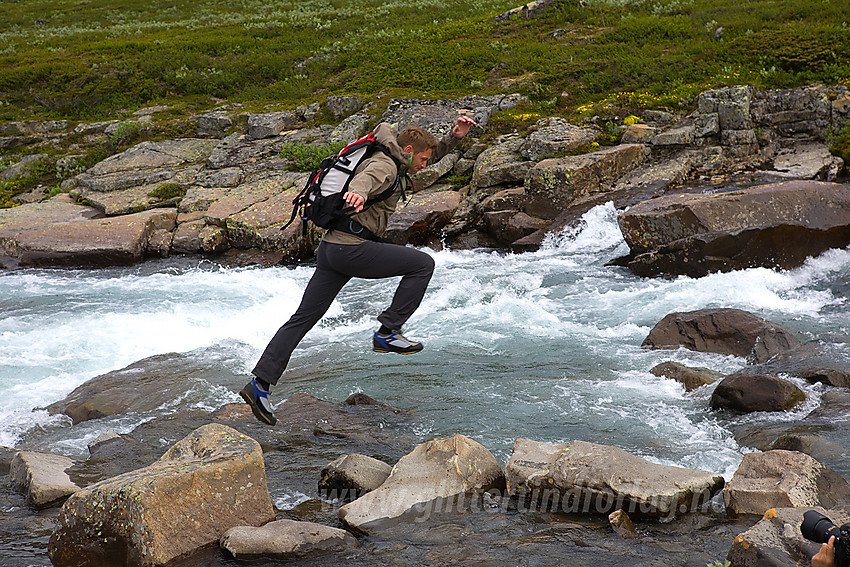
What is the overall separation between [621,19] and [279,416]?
96.3 ft

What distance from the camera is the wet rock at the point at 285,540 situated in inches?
213

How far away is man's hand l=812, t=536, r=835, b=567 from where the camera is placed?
3828 mm

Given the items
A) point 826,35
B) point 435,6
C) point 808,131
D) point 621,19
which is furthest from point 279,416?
point 435,6

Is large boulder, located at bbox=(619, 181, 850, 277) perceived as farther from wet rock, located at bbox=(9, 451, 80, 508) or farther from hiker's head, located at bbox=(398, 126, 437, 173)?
wet rock, located at bbox=(9, 451, 80, 508)

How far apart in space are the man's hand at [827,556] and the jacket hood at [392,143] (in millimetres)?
4269

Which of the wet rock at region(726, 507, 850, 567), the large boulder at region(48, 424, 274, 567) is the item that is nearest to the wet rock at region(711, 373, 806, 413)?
the wet rock at region(726, 507, 850, 567)

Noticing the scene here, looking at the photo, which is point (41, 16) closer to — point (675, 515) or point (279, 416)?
point (279, 416)

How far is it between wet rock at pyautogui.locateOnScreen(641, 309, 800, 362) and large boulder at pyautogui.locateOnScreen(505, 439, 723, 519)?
442 cm

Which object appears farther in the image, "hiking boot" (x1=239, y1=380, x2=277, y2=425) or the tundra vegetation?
the tundra vegetation

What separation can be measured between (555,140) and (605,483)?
15.8 m

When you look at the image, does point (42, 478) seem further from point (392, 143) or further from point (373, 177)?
point (392, 143)

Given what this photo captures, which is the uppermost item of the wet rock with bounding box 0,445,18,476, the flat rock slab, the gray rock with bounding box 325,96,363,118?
the gray rock with bounding box 325,96,363,118

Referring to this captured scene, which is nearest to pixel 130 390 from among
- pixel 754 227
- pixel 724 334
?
pixel 724 334

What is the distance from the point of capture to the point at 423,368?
1073 cm
